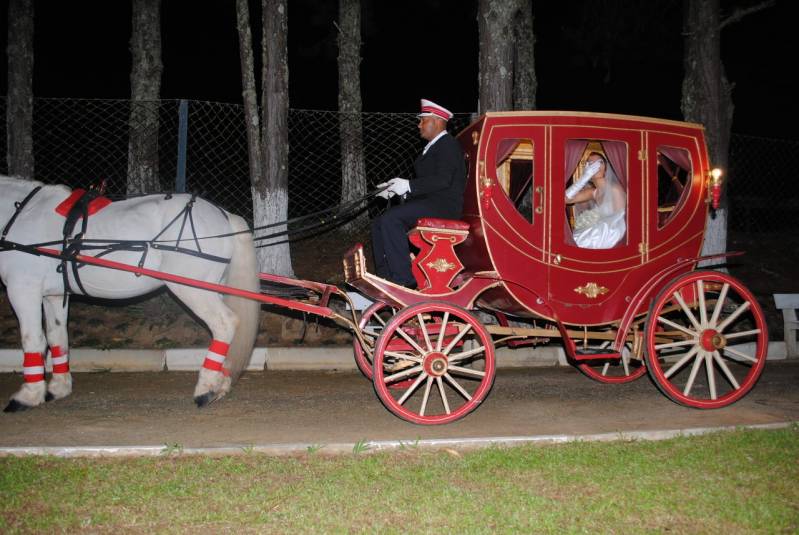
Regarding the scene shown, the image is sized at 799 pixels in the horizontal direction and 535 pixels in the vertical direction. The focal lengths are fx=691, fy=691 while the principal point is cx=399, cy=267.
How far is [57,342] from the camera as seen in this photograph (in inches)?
217

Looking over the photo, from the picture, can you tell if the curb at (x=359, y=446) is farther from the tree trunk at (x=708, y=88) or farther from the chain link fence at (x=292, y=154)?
the tree trunk at (x=708, y=88)

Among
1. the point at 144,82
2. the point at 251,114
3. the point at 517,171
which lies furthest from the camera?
the point at 144,82

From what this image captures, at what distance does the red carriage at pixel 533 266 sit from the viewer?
200 inches

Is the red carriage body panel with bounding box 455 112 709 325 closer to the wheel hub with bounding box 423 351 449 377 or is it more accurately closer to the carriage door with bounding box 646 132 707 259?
the carriage door with bounding box 646 132 707 259

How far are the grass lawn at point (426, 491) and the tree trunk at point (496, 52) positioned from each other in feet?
14.6

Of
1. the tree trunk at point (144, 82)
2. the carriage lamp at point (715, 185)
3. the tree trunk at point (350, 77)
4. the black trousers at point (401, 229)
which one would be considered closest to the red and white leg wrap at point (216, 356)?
the black trousers at point (401, 229)

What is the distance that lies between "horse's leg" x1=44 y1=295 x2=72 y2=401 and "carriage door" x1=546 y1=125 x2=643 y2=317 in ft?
12.7

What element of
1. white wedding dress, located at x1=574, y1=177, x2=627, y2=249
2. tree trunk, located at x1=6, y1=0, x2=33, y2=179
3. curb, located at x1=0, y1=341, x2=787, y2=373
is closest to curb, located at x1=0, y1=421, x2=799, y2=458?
white wedding dress, located at x1=574, y1=177, x2=627, y2=249

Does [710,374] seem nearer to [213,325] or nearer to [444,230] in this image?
[444,230]

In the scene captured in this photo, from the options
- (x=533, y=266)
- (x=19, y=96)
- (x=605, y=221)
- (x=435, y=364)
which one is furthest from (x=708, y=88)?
(x=19, y=96)

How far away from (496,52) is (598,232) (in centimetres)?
291

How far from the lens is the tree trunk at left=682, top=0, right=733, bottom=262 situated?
845 centimetres

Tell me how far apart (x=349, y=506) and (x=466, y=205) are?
2724 millimetres

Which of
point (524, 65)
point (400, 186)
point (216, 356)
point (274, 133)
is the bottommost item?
point (216, 356)
